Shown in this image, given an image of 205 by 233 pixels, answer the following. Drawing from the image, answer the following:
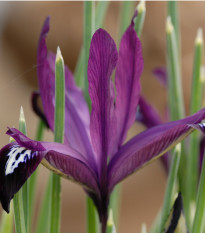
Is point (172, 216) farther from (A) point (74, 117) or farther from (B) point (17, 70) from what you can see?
(B) point (17, 70)

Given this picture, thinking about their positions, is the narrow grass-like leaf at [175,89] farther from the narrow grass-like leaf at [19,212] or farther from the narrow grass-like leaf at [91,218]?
the narrow grass-like leaf at [19,212]

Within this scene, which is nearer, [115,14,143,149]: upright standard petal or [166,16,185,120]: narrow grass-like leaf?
[115,14,143,149]: upright standard petal

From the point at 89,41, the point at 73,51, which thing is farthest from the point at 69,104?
the point at 73,51

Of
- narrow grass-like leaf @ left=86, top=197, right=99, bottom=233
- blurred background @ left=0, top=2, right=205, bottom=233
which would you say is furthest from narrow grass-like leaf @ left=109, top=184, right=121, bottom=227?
blurred background @ left=0, top=2, right=205, bottom=233

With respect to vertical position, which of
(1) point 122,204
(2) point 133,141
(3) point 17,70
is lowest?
(1) point 122,204

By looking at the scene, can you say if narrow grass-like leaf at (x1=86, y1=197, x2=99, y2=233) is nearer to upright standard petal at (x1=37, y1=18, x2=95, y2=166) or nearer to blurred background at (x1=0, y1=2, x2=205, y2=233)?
upright standard petal at (x1=37, y1=18, x2=95, y2=166)

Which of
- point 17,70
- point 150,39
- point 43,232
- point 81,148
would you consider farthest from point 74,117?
point 17,70
